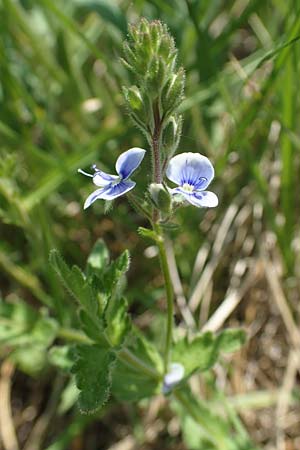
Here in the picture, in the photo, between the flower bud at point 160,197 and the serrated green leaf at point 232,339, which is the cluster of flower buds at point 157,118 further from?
the serrated green leaf at point 232,339

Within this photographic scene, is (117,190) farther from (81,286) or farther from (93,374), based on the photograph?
(93,374)

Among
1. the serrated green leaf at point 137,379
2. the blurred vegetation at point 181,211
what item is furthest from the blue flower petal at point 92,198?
the blurred vegetation at point 181,211

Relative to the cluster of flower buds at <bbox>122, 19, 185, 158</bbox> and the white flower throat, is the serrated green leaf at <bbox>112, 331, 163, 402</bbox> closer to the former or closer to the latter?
the white flower throat

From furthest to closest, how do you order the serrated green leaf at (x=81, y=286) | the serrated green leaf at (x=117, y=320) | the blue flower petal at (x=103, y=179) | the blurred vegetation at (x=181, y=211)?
the blurred vegetation at (x=181, y=211) → the serrated green leaf at (x=117, y=320) → the serrated green leaf at (x=81, y=286) → the blue flower petal at (x=103, y=179)

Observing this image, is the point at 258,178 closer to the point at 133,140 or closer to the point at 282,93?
the point at 282,93

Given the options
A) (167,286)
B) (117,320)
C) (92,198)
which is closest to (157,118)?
(92,198)
